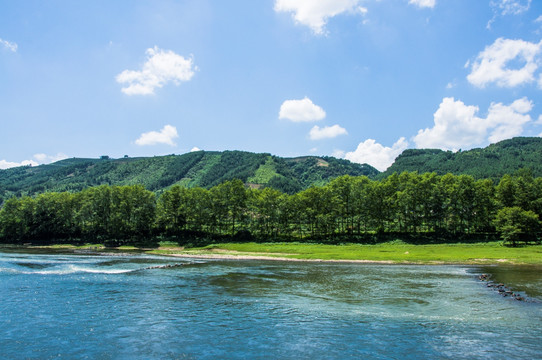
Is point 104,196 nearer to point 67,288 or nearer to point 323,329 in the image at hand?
point 67,288

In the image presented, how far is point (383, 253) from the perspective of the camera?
76375 millimetres

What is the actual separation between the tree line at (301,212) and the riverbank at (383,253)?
9.99m

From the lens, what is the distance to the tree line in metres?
99.8

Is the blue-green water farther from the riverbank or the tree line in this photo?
the tree line

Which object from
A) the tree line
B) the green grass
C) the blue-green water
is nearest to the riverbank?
the green grass

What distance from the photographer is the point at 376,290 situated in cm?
3869

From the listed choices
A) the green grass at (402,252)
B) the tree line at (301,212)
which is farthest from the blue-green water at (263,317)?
the tree line at (301,212)

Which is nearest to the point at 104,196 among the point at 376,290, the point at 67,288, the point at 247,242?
the point at 247,242

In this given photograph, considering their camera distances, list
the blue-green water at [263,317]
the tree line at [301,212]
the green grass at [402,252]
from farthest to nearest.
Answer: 1. the tree line at [301,212]
2. the green grass at [402,252]
3. the blue-green water at [263,317]

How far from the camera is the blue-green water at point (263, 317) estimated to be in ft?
68.4

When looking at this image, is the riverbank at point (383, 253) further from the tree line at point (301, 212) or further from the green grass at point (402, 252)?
the tree line at point (301, 212)

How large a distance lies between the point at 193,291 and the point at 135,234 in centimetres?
9269

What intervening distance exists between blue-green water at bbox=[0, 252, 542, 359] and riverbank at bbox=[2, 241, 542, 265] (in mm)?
19339

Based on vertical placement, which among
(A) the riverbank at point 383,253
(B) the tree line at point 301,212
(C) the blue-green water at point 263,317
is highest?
(B) the tree line at point 301,212
